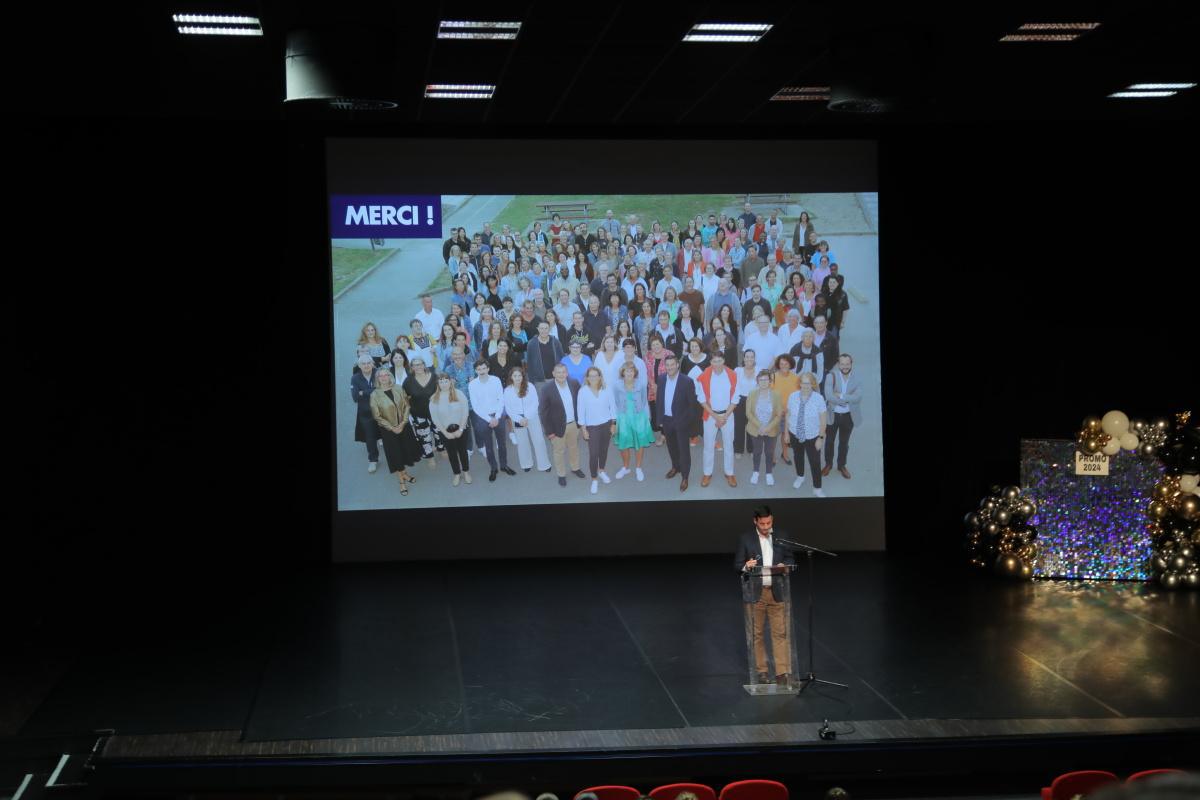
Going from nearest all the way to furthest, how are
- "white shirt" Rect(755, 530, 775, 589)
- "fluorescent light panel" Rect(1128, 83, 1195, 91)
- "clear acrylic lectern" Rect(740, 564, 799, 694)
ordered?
"clear acrylic lectern" Rect(740, 564, 799, 694), "white shirt" Rect(755, 530, 775, 589), "fluorescent light panel" Rect(1128, 83, 1195, 91)

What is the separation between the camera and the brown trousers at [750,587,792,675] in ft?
24.1

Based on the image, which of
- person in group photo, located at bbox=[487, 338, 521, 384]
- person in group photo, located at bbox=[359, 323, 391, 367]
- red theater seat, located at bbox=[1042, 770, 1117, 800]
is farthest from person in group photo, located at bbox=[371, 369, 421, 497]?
red theater seat, located at bbox=[1042, 770, 1117, 800]

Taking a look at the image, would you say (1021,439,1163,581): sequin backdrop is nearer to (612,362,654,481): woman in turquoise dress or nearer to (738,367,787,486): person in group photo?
(738,367,787,486): person in group photo

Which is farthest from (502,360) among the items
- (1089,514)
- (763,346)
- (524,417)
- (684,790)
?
(684,790)

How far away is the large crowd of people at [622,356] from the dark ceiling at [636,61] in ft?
3.90

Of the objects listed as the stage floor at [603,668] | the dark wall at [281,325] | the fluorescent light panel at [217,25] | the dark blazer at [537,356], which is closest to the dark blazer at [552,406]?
the dark blazer at [537,356]

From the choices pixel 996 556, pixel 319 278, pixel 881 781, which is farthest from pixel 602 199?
pixel 881 781

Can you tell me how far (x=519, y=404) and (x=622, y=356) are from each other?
1026mm

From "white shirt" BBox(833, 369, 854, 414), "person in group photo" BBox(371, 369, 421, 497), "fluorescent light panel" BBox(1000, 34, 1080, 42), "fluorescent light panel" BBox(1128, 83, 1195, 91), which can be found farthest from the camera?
"white shirt" BBox(833, 369, 854, 414)

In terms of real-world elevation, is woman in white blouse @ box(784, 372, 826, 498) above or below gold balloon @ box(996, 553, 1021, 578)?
above

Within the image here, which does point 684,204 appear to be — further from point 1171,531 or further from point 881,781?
point 881,781

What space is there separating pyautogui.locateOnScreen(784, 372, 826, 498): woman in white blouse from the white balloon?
2.50m

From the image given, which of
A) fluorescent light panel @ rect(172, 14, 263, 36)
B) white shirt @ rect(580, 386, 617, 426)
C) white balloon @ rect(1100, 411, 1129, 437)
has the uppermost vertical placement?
fluorescent light panel @ rect(172, 14, 263, 36)

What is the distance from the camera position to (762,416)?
462 inches
